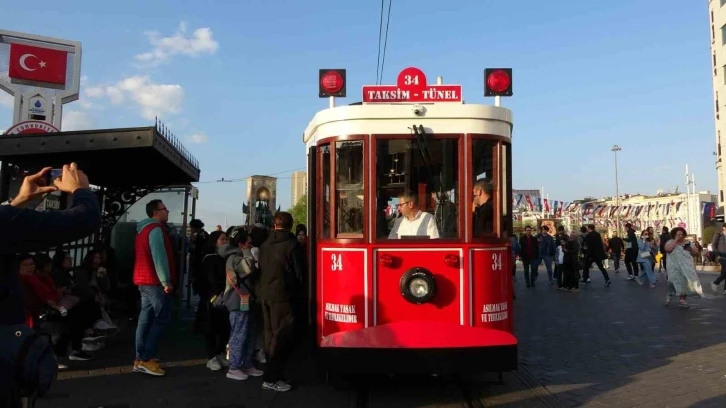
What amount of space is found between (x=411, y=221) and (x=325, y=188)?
0.88m

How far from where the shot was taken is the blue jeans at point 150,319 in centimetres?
595

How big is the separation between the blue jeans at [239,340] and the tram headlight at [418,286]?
1853 millimetres

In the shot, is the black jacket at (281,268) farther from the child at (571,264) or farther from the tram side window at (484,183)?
the child at (571,264)

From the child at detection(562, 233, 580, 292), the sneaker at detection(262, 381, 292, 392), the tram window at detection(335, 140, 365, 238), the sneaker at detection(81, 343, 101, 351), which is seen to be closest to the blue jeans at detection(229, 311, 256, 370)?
the sneaker at detection(262, 381, 292, 392)

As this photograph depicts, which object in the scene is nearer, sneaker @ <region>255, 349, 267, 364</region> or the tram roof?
the tram roof

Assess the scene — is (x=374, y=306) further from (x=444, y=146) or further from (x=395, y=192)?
(x=444, y=146)

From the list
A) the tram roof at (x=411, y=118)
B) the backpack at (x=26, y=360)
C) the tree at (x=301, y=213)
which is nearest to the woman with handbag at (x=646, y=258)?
the tree at (x=301, y=213)

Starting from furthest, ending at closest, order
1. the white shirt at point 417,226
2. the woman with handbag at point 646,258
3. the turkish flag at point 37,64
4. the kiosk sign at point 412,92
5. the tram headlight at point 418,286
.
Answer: the woman with handbag at point 646,258 → the turkish flag at point 37,64 → the kiosk sign at point 412,92 → the white shirt at point 417,226 → the tram headlight at point 418,286

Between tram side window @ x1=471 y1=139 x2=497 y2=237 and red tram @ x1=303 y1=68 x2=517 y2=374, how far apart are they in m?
0.01

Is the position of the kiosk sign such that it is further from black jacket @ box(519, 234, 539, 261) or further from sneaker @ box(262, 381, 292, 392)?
black jacket @ box(519, 234, 539, 261)

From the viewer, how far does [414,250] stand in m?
5.16

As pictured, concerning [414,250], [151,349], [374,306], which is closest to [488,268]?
[414,250]

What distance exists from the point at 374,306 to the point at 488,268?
108cm

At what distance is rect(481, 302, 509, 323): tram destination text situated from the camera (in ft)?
17.0
